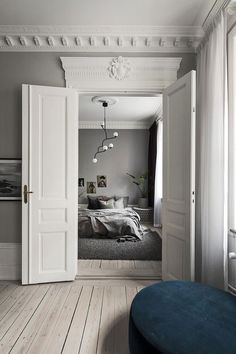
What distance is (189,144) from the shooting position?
2.56m

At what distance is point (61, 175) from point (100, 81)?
1312mm

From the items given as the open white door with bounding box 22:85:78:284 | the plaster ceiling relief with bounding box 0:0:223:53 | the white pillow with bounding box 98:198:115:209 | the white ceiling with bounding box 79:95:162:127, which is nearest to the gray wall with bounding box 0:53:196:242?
the plaster ceiling relief with bounding box 0:0:223:53

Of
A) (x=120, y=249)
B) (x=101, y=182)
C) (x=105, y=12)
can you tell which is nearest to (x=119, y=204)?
(x=101, y=182)

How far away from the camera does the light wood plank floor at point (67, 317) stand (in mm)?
1915

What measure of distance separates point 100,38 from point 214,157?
A: 2.03 m

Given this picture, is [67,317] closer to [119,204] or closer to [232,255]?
[232,255]

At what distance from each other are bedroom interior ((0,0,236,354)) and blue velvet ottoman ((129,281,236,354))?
44 mm

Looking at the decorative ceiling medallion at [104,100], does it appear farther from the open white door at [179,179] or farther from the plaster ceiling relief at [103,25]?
the open white door at [179,179]

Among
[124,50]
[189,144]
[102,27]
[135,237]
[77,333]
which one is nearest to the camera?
[77,333]

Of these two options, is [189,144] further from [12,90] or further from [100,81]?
[12,90]

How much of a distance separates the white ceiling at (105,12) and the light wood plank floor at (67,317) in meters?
3.16

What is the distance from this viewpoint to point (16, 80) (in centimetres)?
315

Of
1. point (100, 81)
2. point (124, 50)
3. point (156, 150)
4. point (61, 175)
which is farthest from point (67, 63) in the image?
point (156, 150)

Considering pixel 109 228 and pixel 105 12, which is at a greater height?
pixel 105 12
